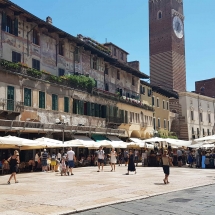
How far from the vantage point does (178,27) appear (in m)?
75.1

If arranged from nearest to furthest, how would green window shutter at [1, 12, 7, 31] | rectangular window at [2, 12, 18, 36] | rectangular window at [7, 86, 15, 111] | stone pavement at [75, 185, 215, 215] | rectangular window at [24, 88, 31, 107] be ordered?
stone pavement at [75, 185, 215, 215], rectangular window at [7, 86, 15, 111], green window shutter at [1, 12, 7, 31], rectangular window at [2, 12, 18, 36], rectangular window at [24, 88, 31, 107]

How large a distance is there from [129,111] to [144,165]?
44.3 ft

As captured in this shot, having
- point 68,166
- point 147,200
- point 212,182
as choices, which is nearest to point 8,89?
point 68,166

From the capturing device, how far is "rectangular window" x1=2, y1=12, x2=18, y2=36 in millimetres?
27062

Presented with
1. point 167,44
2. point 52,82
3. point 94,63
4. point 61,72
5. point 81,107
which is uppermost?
point 167,44

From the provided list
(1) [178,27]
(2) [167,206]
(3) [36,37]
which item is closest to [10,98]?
(3) [36,37]

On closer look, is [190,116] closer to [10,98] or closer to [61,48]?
[61,48]

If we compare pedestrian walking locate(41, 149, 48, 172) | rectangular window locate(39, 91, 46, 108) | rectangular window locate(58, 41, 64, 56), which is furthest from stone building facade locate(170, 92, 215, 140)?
pedestrian walking locate(41, 149, 48, 172)

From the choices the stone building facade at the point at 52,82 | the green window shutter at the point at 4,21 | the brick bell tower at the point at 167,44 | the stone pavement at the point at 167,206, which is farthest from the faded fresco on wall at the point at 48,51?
→ the brick bell tower at the point at 167,44

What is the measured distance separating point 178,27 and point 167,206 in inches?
2733

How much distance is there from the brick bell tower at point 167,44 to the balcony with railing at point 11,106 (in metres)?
45.7

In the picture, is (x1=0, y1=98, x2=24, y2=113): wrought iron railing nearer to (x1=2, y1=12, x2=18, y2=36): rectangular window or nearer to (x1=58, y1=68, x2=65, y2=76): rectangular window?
(x1=2, y1=12, x2=18, y2=36): rectangular window

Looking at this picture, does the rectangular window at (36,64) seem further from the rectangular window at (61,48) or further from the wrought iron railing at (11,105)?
the wrought iron railing at (11,105)

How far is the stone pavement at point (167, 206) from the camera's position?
8886 mm
